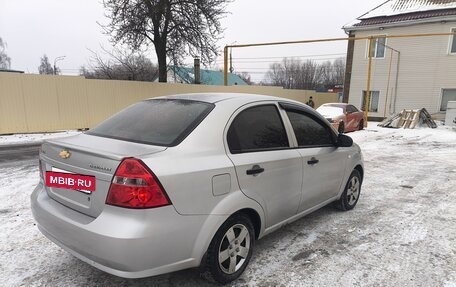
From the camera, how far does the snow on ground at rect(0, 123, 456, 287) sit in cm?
311

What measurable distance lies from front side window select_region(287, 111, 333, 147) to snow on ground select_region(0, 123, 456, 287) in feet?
3.52

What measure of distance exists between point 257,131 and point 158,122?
0.92 m

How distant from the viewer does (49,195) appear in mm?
3039

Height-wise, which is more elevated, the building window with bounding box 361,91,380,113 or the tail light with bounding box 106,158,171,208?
the tail light with bounding box 106,158,171,208

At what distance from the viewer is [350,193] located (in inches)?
196

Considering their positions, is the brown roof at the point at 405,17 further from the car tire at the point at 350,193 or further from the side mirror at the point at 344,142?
the side mirror at the point at 344,142

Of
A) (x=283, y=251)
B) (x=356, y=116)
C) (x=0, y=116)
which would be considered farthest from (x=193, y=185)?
(x=356, y=116)

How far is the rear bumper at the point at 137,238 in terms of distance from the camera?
2.38 m

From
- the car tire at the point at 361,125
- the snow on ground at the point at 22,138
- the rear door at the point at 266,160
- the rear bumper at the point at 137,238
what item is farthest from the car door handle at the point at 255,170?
the car tire at the point at 361,125

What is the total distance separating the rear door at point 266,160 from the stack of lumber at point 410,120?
1630 centimetres

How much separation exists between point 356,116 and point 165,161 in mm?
15801

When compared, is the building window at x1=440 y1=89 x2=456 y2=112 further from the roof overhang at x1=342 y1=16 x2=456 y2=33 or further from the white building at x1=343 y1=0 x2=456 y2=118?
the roof overhang at x1=342 y1=16 x2=456 y2=33

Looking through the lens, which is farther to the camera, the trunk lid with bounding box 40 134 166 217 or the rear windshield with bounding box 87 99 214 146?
the rear windshield with bounding box 87 99 214 146

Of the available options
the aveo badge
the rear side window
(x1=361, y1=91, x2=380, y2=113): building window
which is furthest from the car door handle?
(x1=361, y1=91, x2=380, y2=113): building window
